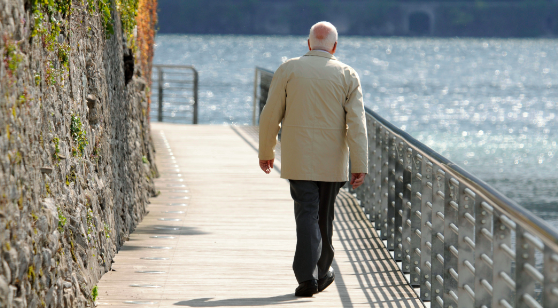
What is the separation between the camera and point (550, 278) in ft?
8.11

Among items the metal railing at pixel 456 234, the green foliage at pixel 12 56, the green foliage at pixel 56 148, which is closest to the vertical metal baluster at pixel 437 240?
the metal railing at pixel 456 234

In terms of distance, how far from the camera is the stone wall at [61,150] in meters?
2.80

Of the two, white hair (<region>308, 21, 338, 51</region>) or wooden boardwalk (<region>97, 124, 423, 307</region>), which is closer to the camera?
white hair (<region>308, 21, 338, 51</region>)

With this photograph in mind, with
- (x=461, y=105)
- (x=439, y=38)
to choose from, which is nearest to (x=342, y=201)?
(x=461, y=105)

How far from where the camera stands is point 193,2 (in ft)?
336

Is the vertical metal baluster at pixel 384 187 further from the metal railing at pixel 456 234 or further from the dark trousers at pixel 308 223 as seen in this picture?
the dark trousers at pixel 308 223

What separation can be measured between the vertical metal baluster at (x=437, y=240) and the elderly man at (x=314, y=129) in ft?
1.24

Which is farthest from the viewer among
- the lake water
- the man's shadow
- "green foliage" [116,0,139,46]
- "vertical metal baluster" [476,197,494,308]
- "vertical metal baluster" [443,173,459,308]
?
the lake water

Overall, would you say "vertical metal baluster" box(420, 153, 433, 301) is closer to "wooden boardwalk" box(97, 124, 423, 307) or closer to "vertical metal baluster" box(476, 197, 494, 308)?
"wooden boardwalk" box(97, 124, 423, 307)

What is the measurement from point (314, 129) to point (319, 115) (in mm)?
77

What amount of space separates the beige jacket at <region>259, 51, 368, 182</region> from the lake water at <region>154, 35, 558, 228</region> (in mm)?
11058

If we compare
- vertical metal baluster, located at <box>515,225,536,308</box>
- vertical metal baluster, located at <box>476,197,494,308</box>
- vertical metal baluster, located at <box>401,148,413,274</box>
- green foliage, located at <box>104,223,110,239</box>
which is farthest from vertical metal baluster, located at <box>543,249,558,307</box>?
green foliage, located at <box>104,223,110,239</box>

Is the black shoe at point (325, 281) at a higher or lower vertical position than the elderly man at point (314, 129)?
lower

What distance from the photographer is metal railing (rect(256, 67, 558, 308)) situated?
2695mm
